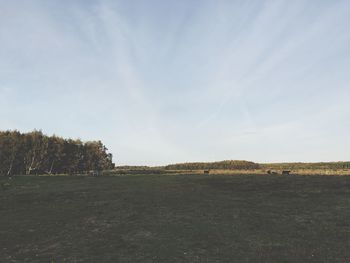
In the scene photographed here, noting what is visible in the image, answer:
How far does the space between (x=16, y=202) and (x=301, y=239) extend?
36.8 metres

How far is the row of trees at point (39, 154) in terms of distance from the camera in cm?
12175

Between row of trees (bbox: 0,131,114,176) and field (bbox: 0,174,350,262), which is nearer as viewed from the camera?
field (bbox: 0,174,350,262)

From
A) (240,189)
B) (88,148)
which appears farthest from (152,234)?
(88,148)

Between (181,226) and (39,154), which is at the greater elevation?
(39,154)

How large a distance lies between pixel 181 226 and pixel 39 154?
11822cm

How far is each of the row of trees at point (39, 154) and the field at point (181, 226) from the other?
8476cm

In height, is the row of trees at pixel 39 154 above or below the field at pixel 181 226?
above

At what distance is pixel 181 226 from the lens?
2703cm

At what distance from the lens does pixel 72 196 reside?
4619 centimetres

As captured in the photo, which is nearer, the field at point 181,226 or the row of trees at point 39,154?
the field at point 181,226

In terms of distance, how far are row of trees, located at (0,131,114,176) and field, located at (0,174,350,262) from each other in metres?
84.8

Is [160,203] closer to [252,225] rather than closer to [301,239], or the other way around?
[252,225]

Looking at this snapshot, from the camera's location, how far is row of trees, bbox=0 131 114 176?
12175 centimetres

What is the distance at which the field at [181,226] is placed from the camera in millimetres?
19828
